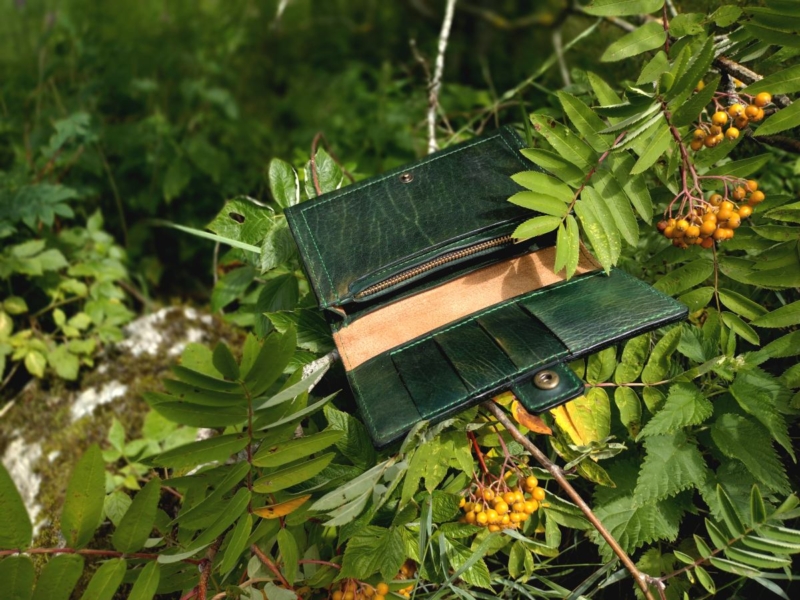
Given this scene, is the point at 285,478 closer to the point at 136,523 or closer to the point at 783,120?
the point at 136,523

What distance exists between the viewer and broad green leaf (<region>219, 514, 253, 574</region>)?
1.16 metres

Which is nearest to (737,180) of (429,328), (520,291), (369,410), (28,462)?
(520,291)

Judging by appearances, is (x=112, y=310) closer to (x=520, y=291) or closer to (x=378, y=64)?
(x=520, y=291)

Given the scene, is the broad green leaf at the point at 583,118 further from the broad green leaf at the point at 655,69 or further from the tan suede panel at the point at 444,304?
the tan suede panel at the point at 444,304

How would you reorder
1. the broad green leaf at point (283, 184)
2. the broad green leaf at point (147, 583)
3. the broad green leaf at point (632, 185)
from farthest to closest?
the broad green leaf at point (283, 184) < the broad green leaf at point (632, 185) < the broad green leaf at point (147, 583)

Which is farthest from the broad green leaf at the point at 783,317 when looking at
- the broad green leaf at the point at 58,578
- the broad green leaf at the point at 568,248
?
the broad green leaf at the point at 58,578

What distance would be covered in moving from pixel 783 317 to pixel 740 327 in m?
0.10

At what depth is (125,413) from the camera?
233 centimetres

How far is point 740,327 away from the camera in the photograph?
149 cm

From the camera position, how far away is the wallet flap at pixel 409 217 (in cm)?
145

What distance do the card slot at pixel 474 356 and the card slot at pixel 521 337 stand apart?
2 centimetres

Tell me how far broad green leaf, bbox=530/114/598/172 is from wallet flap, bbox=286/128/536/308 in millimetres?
117

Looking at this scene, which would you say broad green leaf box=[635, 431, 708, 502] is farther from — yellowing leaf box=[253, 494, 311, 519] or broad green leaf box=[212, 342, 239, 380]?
broad green leaf box=[212, 342, 239, 380]

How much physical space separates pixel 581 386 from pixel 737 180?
66 centimetres
